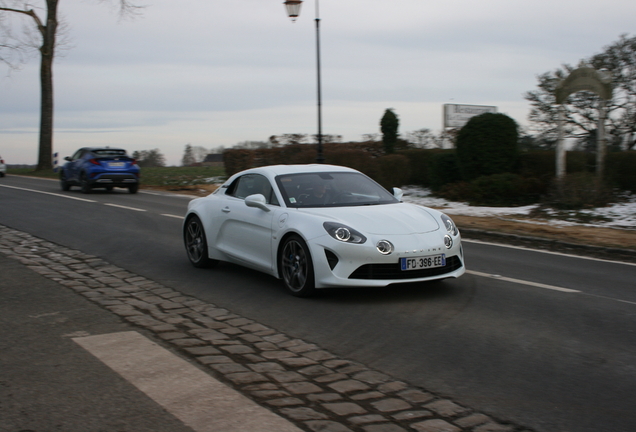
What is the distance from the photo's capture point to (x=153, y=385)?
4.24 m

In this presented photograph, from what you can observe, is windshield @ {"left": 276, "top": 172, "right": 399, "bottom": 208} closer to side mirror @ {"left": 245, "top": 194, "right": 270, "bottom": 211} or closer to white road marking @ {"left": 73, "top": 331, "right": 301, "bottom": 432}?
side mirror @ {"left": 245, "top": 194, "right": 270, "bottom": 211}

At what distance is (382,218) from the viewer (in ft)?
22.7

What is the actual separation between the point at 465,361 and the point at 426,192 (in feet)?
59.5

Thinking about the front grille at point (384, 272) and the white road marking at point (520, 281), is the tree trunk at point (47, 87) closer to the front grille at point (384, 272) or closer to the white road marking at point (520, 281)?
the white road marking at point (520, 281)

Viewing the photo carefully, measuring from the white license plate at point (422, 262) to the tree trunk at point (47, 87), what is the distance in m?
38.7

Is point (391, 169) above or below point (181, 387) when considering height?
above

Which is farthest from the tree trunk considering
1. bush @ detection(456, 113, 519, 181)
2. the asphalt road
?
the asphalt road

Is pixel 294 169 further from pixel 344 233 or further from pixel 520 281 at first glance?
pixel 520 281

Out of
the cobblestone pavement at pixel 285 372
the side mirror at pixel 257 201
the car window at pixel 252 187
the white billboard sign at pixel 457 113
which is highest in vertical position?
the white billboard sign at pixel 457 113

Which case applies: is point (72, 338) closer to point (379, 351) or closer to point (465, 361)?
point (379, 351)

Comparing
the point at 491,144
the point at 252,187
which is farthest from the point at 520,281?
the point at 491,144

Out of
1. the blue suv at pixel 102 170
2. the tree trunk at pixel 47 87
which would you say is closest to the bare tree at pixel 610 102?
the blue suv at pixel 102 170

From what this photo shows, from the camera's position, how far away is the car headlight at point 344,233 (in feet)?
21.5

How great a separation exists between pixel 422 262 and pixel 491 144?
1361 cm
